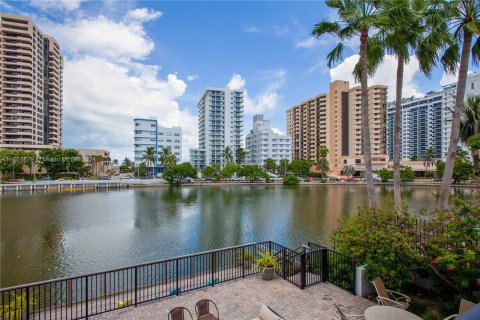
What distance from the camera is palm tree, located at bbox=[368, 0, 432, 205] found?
995cm

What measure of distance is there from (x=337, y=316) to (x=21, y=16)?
4796 inches

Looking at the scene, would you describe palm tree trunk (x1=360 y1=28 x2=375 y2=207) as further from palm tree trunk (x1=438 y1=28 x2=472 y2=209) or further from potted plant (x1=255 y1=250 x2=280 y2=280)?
potted plant (x1=255 y1=250 x2=280 y2=280)

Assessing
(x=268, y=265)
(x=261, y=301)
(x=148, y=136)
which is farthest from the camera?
(x=148, y=136)

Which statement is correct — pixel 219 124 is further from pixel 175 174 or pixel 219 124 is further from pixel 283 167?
pixel 175 174

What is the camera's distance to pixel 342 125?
10175 cm

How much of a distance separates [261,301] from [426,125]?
157 metres

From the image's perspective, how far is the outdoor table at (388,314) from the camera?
5.55 m

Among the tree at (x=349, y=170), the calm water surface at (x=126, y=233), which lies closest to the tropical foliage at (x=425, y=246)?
the calm water surface at (x=126, y=233)

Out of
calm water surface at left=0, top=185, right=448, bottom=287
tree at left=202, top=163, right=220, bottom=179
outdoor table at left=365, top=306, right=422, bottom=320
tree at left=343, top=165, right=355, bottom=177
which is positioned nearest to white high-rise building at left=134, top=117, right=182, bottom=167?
tree at left=202, top=163, right=220, bottom=179

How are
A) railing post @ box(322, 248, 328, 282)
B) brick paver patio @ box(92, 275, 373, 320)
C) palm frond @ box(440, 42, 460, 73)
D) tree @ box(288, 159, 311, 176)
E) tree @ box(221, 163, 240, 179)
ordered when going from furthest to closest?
tree @ box(288, 159, 311, 176)
tree @ box(221, 163, 240, 179)
palm frond @ box(440, 42, 460, 73)
railing post @ box(322, 248, 328, 282)
brick paver patio @ box(92, 275, 373, 320)

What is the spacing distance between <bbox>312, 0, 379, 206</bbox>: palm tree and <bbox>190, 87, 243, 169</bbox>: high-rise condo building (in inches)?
4261

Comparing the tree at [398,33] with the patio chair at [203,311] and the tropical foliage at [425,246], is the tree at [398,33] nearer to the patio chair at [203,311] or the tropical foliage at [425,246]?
the tropical foliage at [425,246]

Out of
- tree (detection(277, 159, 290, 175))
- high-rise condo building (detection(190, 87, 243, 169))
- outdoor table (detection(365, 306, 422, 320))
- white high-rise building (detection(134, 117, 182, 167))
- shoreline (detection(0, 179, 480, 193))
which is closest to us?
outdoor table (detection(365, 306, 422, 320))

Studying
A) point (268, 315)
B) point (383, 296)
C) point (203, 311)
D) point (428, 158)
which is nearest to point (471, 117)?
point (383, 296)
